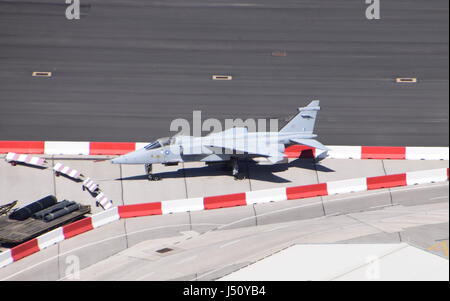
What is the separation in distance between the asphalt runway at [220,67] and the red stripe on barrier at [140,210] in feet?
23.4

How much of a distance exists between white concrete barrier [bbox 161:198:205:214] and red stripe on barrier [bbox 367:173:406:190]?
9503 millimetres

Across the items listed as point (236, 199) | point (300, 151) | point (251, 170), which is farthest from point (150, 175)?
point (300, 151)

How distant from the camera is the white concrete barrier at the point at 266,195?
144 ft

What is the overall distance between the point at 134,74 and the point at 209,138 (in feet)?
35.5

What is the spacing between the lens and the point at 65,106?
5081 centimetres

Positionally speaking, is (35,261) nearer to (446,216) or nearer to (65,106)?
(65,106)

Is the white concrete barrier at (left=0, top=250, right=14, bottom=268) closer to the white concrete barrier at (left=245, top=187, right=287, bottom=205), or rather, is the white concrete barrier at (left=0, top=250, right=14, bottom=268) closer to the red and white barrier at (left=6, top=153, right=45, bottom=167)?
the red and white barrier at (left=6, top=153, right=45, bottom=167)

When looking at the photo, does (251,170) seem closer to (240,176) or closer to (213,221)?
(240,176)

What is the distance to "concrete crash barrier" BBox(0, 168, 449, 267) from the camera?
40750mm

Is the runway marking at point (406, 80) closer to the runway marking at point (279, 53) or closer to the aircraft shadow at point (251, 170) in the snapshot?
the runway marking at point (279, 53)

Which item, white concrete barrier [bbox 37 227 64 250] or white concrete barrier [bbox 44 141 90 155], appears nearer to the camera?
white concrete barrier [bbox 37 227 64 250]

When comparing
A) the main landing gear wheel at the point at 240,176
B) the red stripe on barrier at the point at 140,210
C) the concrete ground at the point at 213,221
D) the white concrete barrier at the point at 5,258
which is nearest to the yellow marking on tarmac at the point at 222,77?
the concrete ground at the point at 213,221

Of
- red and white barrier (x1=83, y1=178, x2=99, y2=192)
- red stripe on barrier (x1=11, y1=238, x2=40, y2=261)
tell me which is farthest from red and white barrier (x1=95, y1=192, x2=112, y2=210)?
red stripe on barrier (x1=11, y1=238, x2=40, y2=261)

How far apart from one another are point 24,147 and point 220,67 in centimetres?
1403
